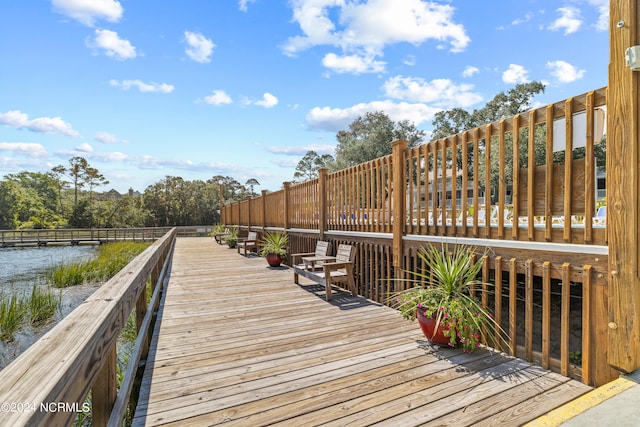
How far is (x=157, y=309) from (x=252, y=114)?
15.2 m

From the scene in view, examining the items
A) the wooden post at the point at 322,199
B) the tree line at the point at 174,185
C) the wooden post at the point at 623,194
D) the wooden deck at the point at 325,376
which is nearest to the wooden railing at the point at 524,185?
the wooden post at the point at 623,194

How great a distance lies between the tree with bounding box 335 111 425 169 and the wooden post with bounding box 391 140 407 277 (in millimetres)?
22482

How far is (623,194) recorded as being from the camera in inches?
84.6

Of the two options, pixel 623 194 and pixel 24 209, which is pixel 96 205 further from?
pixel 623 194

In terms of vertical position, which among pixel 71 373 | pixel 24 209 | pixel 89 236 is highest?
pixel 24 209

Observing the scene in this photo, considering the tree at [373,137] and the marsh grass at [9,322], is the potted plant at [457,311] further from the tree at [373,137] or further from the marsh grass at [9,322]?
the tree at [373,137]

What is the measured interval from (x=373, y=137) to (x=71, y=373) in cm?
2815

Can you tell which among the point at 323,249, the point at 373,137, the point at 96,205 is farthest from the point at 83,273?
the point at 96,205

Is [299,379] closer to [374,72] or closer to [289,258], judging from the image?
[289,258]

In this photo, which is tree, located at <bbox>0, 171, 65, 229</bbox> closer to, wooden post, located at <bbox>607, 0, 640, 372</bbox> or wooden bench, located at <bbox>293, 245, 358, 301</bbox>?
wooden bench, located at <bbox>293, 245, 358, 301</bbox>

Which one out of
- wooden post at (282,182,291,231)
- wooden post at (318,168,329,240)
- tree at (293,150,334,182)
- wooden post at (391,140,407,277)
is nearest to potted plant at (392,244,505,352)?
wooden post at (391,140,407,277)

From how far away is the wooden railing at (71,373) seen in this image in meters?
0.71

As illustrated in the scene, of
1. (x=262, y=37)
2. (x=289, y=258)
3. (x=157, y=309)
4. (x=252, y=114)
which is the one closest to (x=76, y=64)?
(x=262, y=37)

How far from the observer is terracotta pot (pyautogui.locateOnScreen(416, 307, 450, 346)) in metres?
2.95
